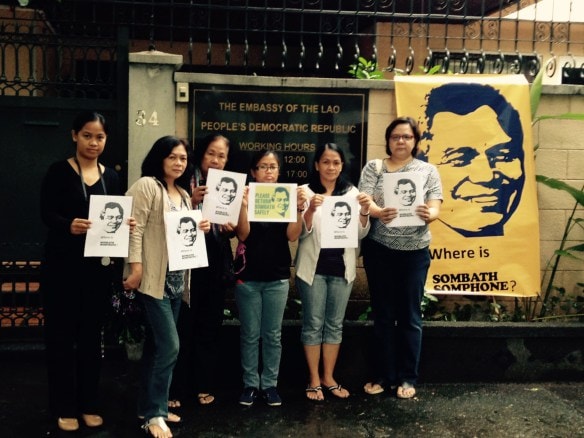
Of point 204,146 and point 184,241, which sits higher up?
point 204,146

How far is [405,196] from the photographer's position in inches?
185

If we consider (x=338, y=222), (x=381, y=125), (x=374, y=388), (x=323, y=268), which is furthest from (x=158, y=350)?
(x=381, y=125)

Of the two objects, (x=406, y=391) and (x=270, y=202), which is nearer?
(x=270, y=202)

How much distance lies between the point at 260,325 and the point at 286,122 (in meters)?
1.93

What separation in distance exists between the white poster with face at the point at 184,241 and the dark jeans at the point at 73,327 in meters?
0.53

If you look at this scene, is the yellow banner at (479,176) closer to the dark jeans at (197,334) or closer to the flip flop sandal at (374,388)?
the flip flop sandal at (374,388)

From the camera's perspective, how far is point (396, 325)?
17.3ft

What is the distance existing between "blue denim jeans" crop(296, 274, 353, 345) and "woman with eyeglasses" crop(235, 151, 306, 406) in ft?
0.70

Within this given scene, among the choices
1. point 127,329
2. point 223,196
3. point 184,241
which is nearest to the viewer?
point 184,241

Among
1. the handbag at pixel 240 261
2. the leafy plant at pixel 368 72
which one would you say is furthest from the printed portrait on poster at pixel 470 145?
the handbag at pixel 240 261

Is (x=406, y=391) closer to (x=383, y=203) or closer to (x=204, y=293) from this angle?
(x=383, y=203)

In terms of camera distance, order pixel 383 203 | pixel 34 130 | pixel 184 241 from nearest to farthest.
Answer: pixel 184 241 → pixel 383 203 → pixel 34 130

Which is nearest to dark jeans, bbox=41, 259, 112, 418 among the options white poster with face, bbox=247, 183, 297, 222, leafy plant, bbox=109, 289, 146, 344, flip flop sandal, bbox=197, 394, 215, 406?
flip flop sandal, bbox=197, 394, 215, 406

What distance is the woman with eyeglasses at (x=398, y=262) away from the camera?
484 centimetres
